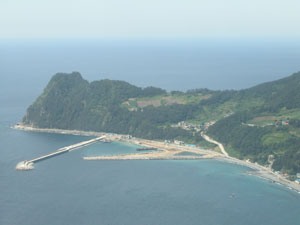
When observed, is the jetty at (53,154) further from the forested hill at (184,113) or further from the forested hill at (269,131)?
the forested hill at (269,131)

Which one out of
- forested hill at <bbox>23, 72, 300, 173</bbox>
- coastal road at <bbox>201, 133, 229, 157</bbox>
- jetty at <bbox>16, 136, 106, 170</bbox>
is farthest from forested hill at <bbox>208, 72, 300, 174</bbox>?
jetty at <bbox>16, 136, 106, 170</bbox>

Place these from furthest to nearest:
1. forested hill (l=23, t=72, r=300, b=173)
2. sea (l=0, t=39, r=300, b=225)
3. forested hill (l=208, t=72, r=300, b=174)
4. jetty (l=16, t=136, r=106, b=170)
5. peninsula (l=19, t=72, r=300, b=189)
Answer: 1. forested hill (l=23, t=72, r=300, b=173)
2. peninsula (l=19, t=72, r=300, b=189)
3. forested hill (l=208, t=72, r=300, b=174)
4. jetty (l=16, t=136, r=106, b=170)
5. sea (l=0, t=39, r=300, b=225)

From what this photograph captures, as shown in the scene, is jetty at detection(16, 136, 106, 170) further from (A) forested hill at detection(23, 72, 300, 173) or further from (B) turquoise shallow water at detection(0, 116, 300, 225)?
(A) forested hill at detection(23, 72, 300, 173)

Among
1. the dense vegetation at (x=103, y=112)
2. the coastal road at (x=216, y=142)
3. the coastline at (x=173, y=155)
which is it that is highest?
the dense vegetation at (x=103, y=112)

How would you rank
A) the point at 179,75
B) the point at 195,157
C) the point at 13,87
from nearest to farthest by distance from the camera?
the point at 195,157
the point at 13,87
the point at 179,75

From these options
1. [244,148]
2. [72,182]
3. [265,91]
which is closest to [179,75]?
[265,91]

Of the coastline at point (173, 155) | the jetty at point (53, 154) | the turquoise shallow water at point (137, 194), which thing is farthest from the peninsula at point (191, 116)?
the jetty at point (53, 154)

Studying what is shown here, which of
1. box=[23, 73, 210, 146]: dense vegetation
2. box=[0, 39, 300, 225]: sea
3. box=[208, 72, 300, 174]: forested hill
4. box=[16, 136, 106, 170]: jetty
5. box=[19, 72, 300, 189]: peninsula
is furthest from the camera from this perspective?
box=[23, 73, 210, 146]: dense vegetation

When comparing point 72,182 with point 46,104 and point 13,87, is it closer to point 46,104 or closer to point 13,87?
point 46,104
